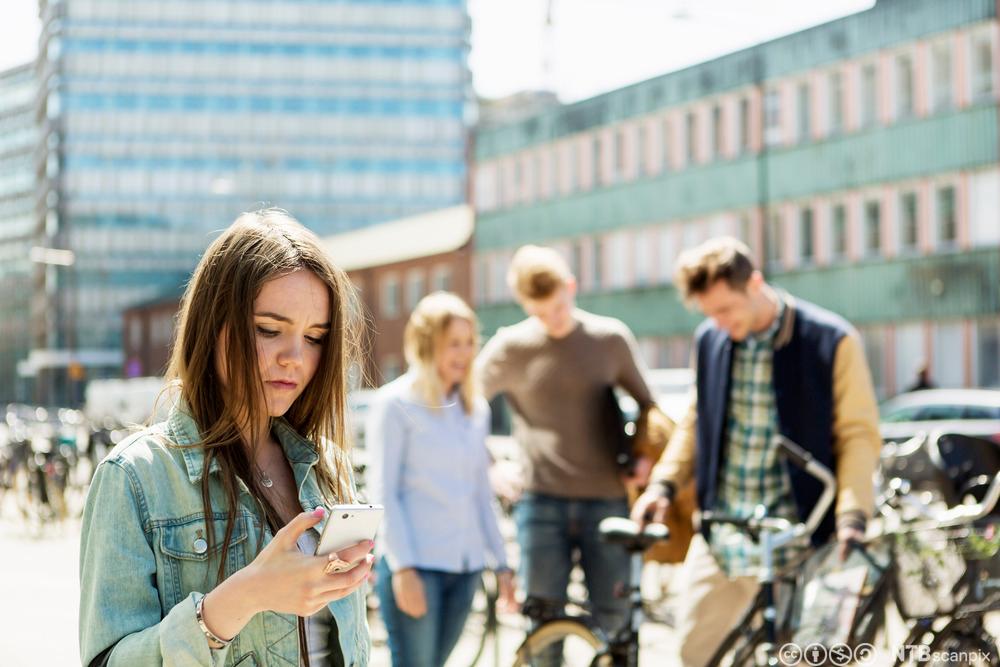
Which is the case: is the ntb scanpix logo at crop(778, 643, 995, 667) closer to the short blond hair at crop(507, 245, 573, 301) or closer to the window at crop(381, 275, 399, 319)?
the short blond hair at crop(507, 245, 573, 301)

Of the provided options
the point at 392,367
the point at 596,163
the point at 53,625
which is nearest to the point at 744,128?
the point at 596,163

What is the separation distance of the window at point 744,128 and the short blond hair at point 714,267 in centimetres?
3579

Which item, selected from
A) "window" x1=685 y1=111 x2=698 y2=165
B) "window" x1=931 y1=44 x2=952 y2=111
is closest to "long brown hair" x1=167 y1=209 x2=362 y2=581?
"window" x1=931 y1=44 x2=952 y2=111

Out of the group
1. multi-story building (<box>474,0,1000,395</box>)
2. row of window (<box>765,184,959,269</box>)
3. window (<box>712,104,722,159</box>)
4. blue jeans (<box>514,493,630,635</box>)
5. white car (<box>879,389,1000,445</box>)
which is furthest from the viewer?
Result: window (<box>712,104,722,159</box>)

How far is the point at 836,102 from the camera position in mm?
37062

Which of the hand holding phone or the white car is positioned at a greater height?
the hand holding phone

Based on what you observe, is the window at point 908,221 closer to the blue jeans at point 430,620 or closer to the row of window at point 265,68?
the blue jeans at point 430,620

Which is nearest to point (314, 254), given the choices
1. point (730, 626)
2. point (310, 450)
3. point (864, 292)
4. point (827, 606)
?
point (310, 450)

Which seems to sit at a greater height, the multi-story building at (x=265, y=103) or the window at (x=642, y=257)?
the multi-story building at (x=265, y=103)

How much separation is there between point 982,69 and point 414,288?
27.5 metres

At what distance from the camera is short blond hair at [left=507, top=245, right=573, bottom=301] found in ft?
20.0

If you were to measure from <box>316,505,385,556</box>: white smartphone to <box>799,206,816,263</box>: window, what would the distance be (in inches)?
1453

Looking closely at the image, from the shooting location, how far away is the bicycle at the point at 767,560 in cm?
473

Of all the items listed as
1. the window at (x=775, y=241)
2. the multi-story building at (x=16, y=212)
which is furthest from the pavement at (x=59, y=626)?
the multi-story building at (x=16, y=212)
